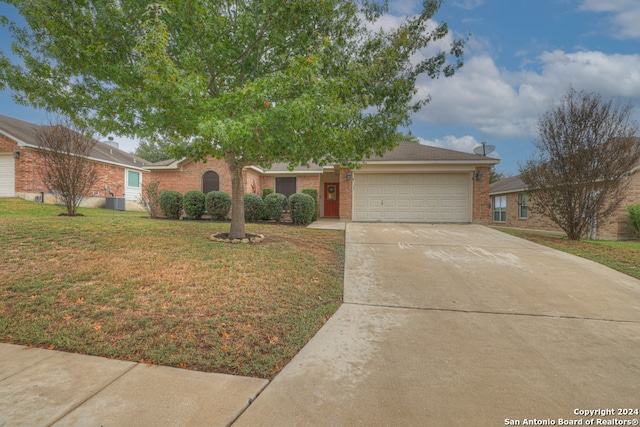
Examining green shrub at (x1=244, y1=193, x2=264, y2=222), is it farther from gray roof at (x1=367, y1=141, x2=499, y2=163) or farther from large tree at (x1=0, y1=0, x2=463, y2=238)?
gray roof at (x1=367, y1=141, x2=499, y2=163)

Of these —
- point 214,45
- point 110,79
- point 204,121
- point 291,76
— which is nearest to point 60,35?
point 110,79

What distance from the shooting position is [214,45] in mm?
5957

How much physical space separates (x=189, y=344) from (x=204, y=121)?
3721 mm

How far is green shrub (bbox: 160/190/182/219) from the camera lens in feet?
40.6

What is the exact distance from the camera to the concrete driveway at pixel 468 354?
2072mm

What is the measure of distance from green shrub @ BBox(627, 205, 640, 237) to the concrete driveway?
961 cm

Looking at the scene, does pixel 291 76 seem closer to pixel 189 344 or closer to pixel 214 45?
pixel 214 45

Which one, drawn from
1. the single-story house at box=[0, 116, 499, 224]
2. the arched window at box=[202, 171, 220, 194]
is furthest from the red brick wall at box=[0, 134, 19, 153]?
the arched window at box=[202, 171, 220, 194]

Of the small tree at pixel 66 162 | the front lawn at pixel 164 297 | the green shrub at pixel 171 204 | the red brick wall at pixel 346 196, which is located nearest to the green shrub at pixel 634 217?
the red brick wall at pixel 346 196

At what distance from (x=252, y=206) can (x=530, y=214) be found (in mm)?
17090

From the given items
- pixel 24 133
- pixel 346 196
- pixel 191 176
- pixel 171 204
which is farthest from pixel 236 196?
pixel 24 133

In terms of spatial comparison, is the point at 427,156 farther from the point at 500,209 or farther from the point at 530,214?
the point at 500,209

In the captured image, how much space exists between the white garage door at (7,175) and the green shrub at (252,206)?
12.5 m

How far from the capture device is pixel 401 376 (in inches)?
98.5
